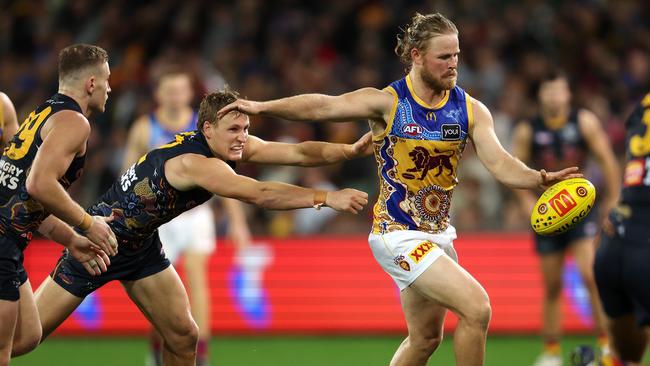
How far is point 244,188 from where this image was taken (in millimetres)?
6344

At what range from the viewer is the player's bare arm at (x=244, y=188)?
6.07m

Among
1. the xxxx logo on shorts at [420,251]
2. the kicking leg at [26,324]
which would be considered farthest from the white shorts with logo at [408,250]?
the kicking leg at [26,324]

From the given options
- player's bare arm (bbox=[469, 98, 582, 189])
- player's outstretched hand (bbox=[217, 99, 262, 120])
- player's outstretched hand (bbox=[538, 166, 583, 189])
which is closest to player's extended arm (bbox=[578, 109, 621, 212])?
player's bare arm (bbox=[469, 98, 582, 189])

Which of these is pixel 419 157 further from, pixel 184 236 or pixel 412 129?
pixel 184 236

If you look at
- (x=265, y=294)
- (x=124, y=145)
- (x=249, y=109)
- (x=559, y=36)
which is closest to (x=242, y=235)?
(x=265, y=294)

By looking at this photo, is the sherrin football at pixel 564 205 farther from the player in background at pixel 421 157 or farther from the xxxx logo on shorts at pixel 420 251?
the xxxx logo on shorts at pixel 420 251

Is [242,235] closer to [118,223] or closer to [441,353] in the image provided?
[441,353]

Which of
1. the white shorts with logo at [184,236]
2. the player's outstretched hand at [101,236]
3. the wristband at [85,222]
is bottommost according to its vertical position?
the white shorts with logo at [184,236]

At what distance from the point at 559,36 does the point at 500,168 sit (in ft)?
29.8

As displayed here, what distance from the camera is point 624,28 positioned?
48.6 ft

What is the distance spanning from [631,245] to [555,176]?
2.12ft

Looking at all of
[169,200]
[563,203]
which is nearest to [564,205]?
[563,203]

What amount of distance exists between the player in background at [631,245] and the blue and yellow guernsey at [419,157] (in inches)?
41.4

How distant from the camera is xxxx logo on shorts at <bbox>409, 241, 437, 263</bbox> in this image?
21.7 feet
